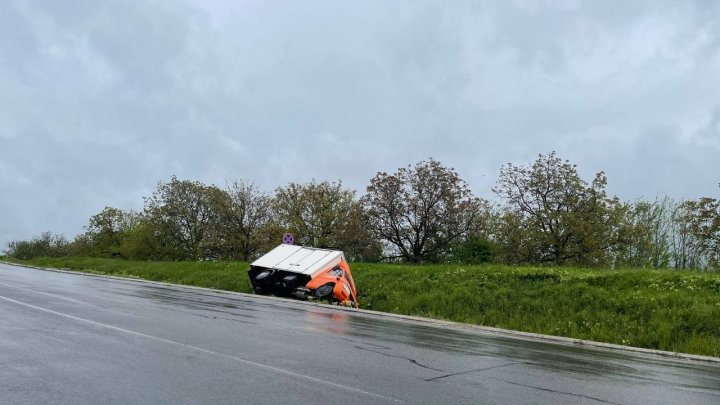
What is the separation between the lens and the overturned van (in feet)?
Answer: 83.9

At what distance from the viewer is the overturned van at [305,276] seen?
25.6 m

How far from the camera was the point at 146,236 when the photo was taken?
198 feet

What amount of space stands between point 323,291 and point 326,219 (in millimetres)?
28811

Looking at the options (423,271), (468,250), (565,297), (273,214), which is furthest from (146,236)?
(565,297)

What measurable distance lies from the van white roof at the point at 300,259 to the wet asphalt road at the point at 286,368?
12.6 meters

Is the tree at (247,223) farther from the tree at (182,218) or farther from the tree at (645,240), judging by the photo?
the tree at (645,240)

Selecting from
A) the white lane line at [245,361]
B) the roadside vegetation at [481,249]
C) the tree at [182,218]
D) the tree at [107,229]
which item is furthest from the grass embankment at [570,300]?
the tree at [107,229]

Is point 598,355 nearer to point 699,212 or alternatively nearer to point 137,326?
point 137,326

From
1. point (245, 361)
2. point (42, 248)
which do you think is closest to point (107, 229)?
point (42, 248)

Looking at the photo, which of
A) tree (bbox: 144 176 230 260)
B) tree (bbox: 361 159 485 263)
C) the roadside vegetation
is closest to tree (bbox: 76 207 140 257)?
the roadside vegetation

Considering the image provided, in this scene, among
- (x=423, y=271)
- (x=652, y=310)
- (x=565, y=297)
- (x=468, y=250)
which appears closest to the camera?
(x=652, y=310)

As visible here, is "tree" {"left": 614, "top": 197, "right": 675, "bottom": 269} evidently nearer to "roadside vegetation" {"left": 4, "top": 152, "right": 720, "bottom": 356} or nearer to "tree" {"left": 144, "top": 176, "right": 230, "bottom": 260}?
"roadside vegetation" {"left": 4, "top": 152, "right": 720, "bottom": 356}

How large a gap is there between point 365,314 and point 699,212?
26.3 metres

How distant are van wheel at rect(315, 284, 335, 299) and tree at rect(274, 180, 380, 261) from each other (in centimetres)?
2160
